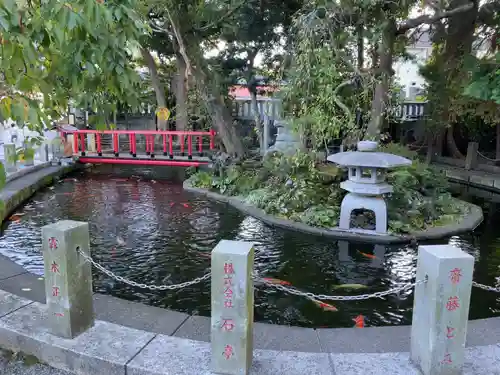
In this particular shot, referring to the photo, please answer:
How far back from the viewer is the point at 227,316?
9.95ft

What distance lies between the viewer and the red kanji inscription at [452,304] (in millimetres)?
2887

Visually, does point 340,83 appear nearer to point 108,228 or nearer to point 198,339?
point 108,228

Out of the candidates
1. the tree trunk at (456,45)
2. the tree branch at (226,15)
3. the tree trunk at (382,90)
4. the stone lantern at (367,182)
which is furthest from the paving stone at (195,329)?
the tree trunk at (456,45)

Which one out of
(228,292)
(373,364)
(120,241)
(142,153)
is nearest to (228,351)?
(228,292)

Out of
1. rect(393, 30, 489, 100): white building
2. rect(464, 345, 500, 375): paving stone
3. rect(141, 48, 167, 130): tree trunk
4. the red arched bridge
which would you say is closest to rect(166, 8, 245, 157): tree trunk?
the red arched bridge

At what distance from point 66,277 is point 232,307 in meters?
1.37

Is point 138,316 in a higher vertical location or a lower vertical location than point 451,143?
lower

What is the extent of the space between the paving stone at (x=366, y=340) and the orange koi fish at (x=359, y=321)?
532mm

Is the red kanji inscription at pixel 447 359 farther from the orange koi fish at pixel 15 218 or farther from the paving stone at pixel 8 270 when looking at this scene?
the orange koi fish at pixel 15 218

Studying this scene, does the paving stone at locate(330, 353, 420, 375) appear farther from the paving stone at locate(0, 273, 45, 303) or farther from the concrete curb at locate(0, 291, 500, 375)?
the paving stone at locate(0, 273, 45, 303)

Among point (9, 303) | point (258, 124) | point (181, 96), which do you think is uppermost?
point (181, 96)

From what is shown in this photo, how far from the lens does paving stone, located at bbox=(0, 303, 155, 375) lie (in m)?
3.33

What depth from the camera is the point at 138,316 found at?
417 centimetres

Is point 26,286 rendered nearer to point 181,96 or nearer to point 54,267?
point 54,267
